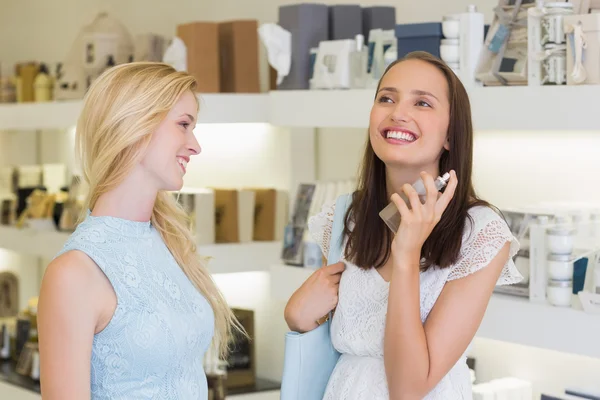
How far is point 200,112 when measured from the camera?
3.56 m

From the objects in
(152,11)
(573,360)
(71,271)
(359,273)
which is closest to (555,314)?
(573,360)

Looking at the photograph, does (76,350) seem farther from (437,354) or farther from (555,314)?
(555,314)

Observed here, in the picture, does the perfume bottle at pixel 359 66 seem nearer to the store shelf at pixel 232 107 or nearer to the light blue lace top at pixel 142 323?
the store shelf at pixel 232 107

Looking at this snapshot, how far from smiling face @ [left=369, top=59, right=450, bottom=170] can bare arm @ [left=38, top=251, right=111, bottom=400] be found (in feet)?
1.92

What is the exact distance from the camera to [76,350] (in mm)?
1688

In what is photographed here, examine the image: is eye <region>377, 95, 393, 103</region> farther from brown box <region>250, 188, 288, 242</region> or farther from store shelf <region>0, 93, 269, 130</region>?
brown box <region>250, 188, 288, 242</region>

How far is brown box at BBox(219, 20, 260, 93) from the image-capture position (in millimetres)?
3770

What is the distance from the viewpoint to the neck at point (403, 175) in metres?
1.89

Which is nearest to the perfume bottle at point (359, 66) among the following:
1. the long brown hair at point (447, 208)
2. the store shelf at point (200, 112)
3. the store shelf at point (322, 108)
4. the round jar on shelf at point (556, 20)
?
the store shelf at point (322, 108)

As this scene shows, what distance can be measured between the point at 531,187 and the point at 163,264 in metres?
1.38

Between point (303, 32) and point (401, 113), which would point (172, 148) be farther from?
point (303, 32)

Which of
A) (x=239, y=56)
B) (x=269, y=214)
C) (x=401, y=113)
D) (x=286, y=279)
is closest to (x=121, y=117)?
(x=401, y=113)

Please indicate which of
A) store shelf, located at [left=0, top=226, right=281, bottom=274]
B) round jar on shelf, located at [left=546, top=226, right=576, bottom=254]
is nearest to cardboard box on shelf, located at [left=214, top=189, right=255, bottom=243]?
store shelf, located at [left=0, top=226, right=281, bottom=274]

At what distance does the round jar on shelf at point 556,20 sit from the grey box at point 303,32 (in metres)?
1.01
